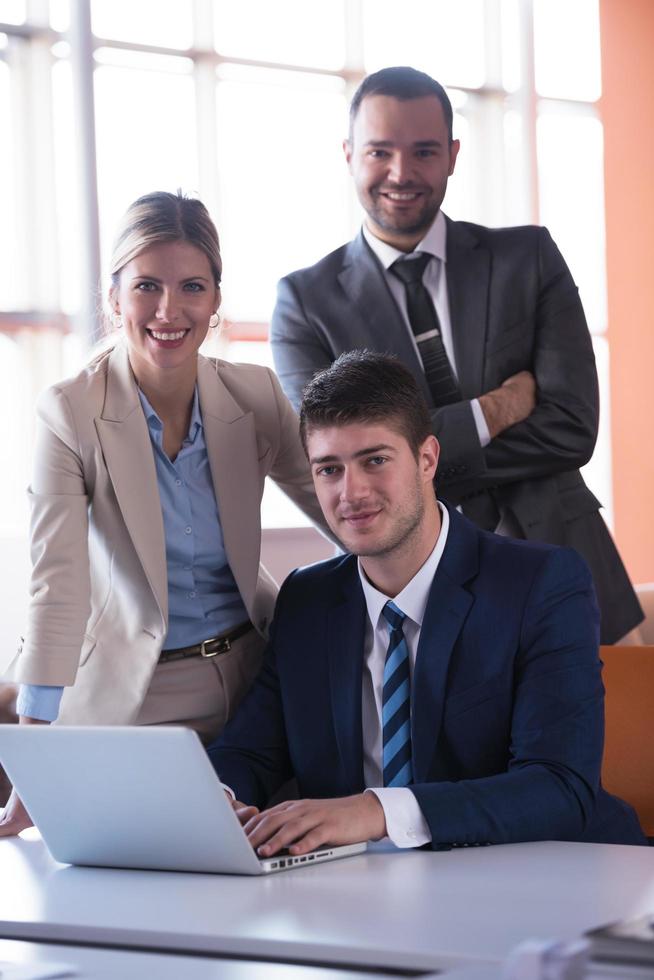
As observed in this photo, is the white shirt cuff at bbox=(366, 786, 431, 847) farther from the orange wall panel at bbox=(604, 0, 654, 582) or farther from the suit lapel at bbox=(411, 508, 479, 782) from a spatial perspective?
the orange wall panel at bbox=(604, 0, 654, 582)

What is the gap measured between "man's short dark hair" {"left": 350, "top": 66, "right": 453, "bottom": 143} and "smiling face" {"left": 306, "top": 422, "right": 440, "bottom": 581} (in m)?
0.90

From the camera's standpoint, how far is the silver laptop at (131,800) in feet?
5.06

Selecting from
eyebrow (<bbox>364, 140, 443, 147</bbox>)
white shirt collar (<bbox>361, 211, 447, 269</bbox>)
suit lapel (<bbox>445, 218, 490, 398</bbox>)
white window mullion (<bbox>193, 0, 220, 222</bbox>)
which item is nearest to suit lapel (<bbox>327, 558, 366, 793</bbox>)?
suit lapel (<bbox>445, 218, 490, 398</bbox>)

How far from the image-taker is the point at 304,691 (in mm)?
2172

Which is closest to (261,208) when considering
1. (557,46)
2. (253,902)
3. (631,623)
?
(557,46)

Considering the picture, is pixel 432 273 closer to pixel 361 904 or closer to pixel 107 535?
pixel 107 535

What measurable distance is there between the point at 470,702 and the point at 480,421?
0.80 meters

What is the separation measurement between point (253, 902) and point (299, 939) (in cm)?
20

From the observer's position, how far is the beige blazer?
7.37ft

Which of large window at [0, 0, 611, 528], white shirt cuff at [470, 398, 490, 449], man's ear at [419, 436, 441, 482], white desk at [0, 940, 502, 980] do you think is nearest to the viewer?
white desk at [0, 940, 502, 980]

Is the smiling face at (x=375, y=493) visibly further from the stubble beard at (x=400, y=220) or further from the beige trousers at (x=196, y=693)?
the stubble beard at (x=400, y=220)

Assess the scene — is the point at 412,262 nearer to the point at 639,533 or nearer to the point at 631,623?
the point at 631,623

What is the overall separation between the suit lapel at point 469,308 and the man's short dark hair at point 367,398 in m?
0.55

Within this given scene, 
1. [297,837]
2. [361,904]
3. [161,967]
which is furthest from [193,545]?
[161,967]
